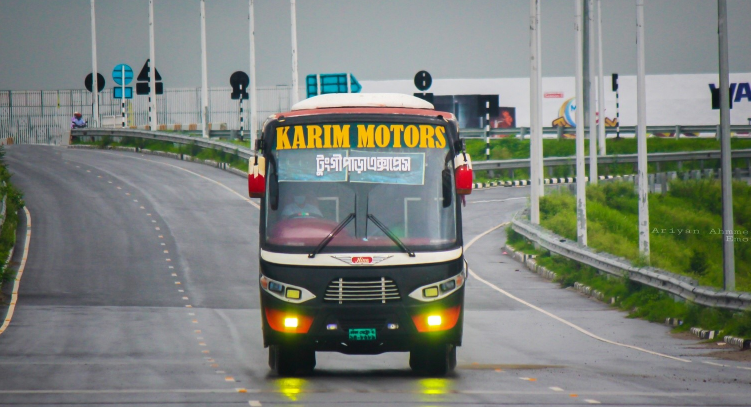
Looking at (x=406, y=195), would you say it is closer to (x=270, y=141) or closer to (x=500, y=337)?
(x=270, y=141)

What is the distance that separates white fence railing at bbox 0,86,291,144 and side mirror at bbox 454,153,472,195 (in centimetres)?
6268

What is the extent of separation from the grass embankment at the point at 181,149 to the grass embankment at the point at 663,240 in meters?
14.4

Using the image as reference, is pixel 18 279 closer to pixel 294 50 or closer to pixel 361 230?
pixel 361 230

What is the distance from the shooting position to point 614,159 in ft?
160

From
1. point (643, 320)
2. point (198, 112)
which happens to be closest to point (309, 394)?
point (643, 320)

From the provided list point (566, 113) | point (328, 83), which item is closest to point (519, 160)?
point (328, 83)

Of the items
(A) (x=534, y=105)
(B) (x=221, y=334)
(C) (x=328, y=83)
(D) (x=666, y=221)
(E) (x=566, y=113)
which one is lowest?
(B) (x=221, y=334)

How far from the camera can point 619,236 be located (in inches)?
1356

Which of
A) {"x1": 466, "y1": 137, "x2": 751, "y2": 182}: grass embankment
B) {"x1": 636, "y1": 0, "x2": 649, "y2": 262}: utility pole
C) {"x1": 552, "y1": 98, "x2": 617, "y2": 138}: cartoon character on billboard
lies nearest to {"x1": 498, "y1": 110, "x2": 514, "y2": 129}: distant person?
{"x1": 552, "y1": 98, "x2": 617, "y2": 138}: cartoon character on billboard

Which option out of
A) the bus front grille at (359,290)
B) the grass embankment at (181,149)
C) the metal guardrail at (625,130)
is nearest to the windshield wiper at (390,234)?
the bus front grille at (359,290)

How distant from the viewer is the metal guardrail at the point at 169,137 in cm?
4591

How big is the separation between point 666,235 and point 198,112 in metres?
43.8

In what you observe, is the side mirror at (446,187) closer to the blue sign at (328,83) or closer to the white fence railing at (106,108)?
the blue sign at (328,83)

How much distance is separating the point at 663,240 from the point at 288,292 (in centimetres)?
2581
